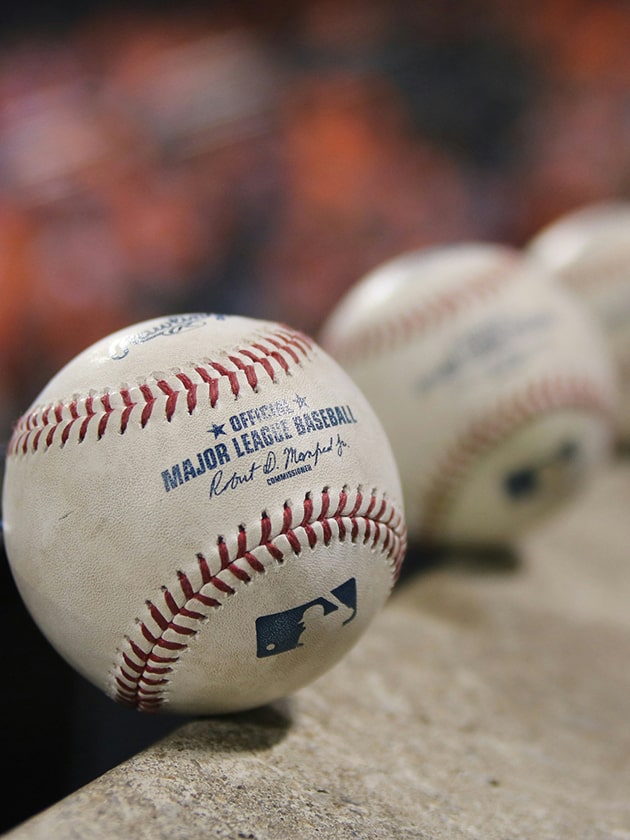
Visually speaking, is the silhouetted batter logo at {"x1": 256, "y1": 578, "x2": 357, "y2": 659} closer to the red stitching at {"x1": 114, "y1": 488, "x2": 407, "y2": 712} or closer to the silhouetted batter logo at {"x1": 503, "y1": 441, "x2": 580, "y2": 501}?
the red stitching at {"x1": 114, "y1": 488, "x2": 407, "y2": 712}

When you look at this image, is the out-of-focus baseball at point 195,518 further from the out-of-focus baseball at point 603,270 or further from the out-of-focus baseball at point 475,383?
the out-of-focus baseball at point 603,270

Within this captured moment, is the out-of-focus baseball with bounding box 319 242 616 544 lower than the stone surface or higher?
higher

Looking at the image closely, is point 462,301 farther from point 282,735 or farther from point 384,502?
point 282,735

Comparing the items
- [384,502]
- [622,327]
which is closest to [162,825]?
[384,502]

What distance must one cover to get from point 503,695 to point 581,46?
5230 mm

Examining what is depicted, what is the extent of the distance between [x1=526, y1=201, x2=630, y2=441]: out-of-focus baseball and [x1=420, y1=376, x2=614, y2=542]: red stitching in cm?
66

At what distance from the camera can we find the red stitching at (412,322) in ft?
5.20

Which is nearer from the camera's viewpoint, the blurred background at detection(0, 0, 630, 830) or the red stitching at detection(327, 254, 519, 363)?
the red stitching at detection(327, 254, 519, 363)

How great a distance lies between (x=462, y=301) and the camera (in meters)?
1.60

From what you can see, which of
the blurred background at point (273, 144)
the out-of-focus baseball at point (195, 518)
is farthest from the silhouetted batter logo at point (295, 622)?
the blurred background at point (273, 144)

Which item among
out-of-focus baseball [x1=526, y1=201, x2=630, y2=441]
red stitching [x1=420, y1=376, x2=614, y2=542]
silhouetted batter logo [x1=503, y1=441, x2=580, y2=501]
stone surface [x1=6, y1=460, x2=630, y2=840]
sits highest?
out-of-focus baseball [x1=526, y1=201, x2=630, y2=441]

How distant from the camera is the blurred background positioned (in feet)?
15.1

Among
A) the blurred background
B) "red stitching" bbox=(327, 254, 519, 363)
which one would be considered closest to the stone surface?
"red stitching" bbox=(327, 254, 519, 363)
